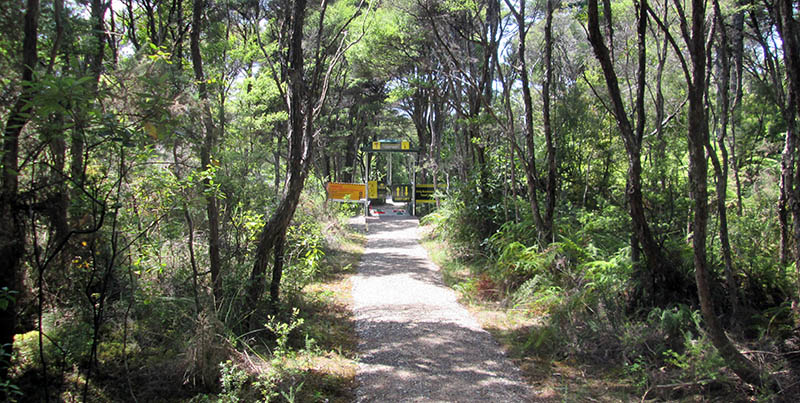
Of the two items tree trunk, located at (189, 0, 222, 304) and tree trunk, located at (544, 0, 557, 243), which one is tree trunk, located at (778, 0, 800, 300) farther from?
tree trunk, located at (189, 0, 222, 304)

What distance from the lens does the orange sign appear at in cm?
1636

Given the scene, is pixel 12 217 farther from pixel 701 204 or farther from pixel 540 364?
pixel 701 204

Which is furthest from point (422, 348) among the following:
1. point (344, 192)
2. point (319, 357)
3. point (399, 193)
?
point (399, 193)

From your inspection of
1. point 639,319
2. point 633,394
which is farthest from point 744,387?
point 639,319

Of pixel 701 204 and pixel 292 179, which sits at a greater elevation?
pixel 292 179

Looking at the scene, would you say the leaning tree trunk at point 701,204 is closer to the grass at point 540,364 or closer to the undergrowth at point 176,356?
the grass at point 540,364

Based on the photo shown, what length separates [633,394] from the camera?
4.22 meters

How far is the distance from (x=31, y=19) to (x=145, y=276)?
2852mm

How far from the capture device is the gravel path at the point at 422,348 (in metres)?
4.36

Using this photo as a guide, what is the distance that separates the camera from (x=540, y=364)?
5.10m

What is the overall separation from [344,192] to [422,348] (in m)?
11.7

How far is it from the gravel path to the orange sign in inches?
266

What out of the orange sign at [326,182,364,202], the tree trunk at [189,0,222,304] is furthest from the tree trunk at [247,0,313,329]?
the orange sign at [326,182,364,202]

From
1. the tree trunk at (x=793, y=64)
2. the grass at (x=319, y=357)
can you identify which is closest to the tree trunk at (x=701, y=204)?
the tree trunk at (x=793, y=64)
